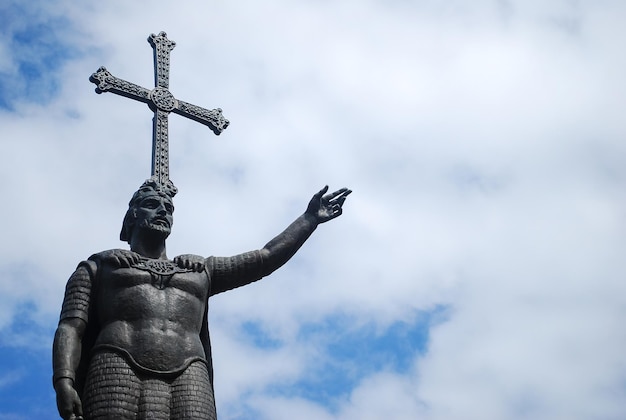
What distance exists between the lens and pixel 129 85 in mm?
13938

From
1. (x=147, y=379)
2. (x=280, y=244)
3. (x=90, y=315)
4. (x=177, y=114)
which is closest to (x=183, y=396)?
(x=147, y=379)

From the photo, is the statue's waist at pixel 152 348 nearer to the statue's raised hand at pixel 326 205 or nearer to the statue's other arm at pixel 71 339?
the statue's other arm at pixel 71 339

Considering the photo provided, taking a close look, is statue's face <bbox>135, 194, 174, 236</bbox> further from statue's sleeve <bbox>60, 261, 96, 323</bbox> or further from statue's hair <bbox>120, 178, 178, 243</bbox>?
statue's sleeve <bbox>60, 261, 96, 323</bbox>

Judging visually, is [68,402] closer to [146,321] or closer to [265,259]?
[146,321]

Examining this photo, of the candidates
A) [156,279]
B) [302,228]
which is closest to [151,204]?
[156,279]

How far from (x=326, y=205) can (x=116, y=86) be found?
3790 millimetres

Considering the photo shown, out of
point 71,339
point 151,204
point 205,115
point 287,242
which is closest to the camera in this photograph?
point 71,339

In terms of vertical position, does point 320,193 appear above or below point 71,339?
above

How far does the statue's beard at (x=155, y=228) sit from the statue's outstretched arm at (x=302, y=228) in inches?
48.3

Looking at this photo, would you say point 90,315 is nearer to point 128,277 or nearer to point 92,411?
point 128,277

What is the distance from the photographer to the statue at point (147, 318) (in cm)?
1005

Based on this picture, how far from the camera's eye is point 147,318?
34.8 feet

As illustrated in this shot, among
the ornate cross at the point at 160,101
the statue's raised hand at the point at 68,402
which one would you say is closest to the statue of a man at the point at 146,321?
the statue's raised hand at the point at 68,402

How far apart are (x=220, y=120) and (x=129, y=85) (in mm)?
1529
